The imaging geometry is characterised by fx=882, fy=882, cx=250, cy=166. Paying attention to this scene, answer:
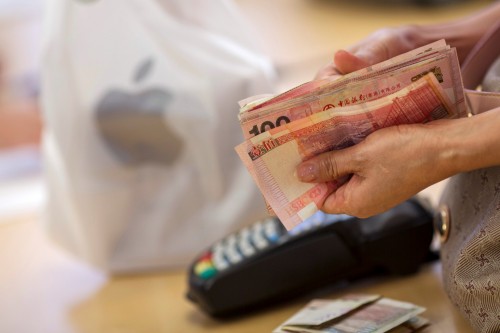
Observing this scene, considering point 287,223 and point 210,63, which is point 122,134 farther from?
point 287,223

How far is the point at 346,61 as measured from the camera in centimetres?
68

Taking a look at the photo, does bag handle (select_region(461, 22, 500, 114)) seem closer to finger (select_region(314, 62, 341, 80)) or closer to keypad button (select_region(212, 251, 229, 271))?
finger (select_region(314, 62, 341, 80))

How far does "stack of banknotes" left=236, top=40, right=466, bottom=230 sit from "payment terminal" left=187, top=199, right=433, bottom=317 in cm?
15

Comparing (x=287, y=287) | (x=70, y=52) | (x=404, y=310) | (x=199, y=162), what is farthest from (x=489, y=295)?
(x=70, y=52)

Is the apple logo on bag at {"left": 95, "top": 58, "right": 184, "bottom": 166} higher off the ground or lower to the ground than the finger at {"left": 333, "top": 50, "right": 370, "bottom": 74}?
higher

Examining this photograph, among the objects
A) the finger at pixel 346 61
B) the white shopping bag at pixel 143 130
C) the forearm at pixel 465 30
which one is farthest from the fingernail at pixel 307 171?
the white shopping bag at pixel 143 130

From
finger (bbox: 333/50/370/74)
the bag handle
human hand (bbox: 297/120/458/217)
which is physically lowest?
human hand (bbox: 297/120/458/217)

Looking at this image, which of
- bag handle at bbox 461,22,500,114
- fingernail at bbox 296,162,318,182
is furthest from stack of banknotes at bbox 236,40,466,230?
bag handle at bbox 461,22,500,114

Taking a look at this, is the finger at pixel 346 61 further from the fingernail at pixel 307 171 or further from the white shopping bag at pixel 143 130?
the white shopping bag at pixel 143 130

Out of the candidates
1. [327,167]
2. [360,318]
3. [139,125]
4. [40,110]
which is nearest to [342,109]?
[327,167]

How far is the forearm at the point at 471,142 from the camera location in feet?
1.84

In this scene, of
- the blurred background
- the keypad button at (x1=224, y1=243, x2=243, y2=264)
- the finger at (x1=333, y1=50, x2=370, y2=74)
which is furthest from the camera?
the blurred background

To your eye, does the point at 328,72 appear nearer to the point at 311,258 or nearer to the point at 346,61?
the point at 346,61

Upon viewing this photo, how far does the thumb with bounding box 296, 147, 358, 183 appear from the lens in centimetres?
61
